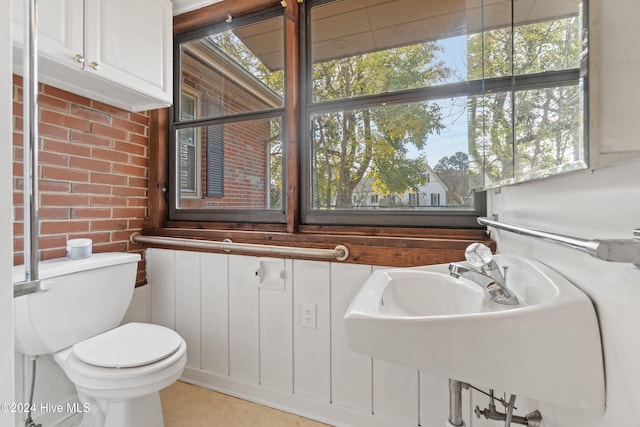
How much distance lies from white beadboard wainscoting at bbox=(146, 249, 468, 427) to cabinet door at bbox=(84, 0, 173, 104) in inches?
37.1

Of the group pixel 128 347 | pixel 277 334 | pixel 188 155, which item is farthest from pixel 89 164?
pixel 277 334

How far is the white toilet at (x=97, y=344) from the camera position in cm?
102

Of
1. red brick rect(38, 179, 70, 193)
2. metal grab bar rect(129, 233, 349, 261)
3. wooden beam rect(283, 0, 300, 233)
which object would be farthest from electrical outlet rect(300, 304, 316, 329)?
red brick rect(38, 179, 70, 193)

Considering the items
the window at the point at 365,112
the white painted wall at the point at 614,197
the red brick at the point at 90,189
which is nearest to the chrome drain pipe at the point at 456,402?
the white painted wall at the point at 614,197

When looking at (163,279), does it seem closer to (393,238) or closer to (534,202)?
(393,238)

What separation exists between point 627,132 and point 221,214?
169cm

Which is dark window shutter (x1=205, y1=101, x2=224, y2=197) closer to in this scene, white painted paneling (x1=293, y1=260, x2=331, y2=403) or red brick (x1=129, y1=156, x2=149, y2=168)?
red brick (x1=129, y1=156, x2=149, y2=168)

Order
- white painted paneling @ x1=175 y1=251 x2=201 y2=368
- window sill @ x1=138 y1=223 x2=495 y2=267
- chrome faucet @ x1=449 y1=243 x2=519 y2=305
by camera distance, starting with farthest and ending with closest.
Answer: white painted paneling @ x1=175 y1=251 x2=201 y2=368 → window sill @ x1=138 y1=223 x2=495 y2=267 → chrome faucet @ x1=449 y1=243 x2=519 y2=305

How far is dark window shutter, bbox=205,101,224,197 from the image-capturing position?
70.7 inches

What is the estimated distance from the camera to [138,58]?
1.41m

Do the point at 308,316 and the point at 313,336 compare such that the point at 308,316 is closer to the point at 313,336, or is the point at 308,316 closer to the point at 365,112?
the point at 313,336

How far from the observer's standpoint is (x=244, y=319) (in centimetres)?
151

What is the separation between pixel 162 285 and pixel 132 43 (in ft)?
4.29

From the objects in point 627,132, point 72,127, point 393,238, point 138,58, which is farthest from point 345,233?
point 72,127
